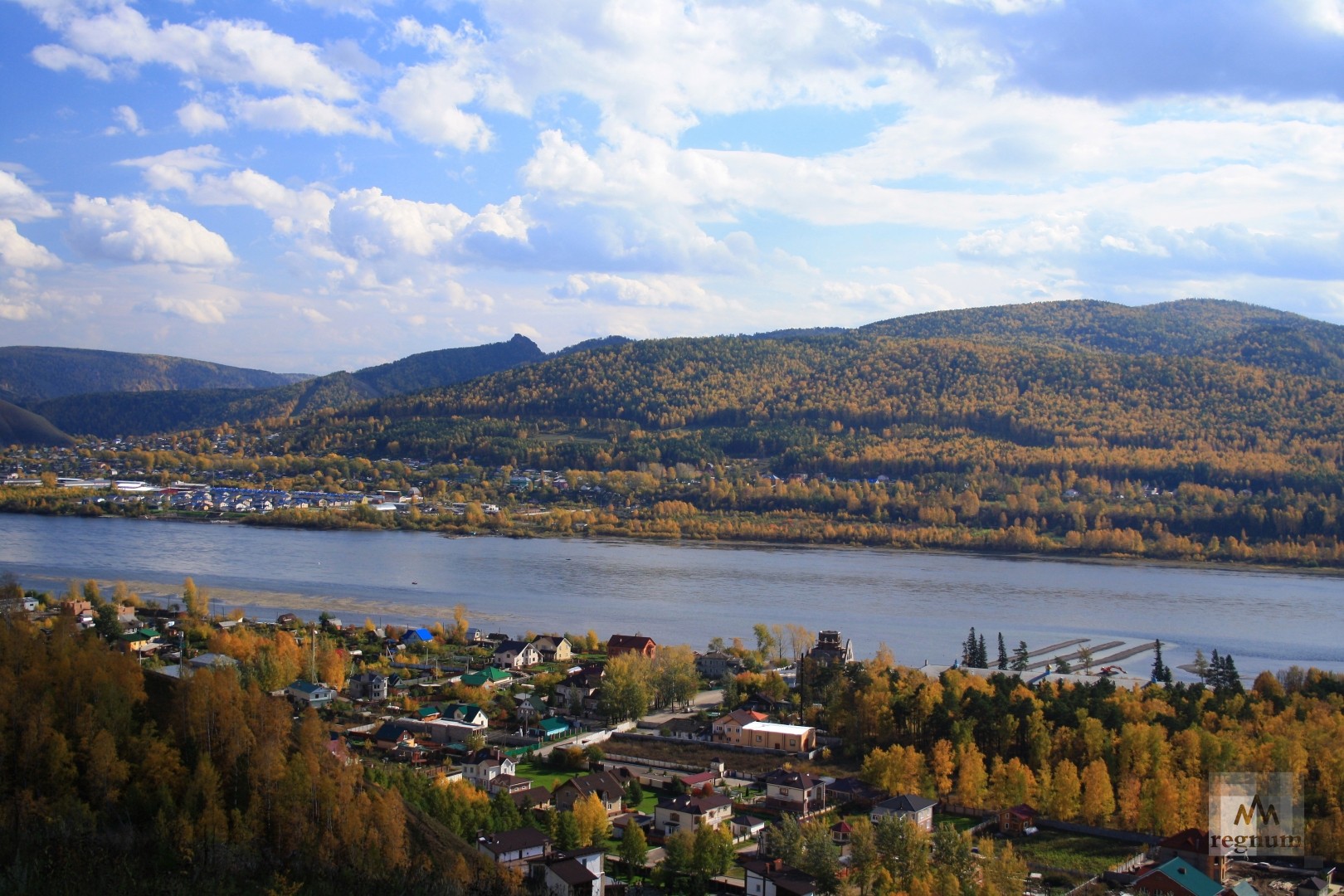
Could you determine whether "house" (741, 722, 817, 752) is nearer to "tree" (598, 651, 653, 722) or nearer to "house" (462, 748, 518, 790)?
"tree" (598, 651, 653, 722)

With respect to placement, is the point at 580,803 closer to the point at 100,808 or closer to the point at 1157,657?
the point at 100,808

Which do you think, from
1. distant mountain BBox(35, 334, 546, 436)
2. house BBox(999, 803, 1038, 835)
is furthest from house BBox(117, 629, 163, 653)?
distant mountain BBox(35, 334, 546, 436)

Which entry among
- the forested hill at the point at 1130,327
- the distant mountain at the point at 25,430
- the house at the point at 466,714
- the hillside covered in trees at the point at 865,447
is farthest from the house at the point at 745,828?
the distant mountain at the point at 25,430

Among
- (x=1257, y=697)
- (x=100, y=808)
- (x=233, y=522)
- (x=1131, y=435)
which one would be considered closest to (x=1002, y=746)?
(x=1257, y=697)

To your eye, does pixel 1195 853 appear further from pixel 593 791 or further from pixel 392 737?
pixel 392 737

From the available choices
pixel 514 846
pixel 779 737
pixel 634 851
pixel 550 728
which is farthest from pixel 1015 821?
pixel 550 728

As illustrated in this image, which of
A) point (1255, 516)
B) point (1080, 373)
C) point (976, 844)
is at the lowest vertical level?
point (976, 844)

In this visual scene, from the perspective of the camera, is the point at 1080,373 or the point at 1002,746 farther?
the point at 1080,373

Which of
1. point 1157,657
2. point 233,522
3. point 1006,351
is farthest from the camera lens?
point 1006,351
